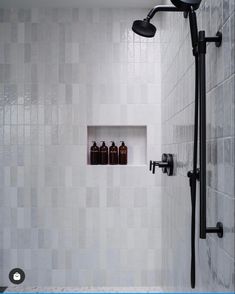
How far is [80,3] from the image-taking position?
8.61 ft

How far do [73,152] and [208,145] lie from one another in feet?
5.09

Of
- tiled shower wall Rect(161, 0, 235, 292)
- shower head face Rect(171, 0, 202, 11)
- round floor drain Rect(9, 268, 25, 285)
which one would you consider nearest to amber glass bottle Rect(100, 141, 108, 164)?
tiled shower wall Rect(161, 0, 235, 292)

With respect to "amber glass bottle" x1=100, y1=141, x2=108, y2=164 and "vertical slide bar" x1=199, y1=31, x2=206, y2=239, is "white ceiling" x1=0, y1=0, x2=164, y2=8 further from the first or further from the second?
"vertical slide bar" x1=199, y1=31, x2=206, y2=239

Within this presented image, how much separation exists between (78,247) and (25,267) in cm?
46

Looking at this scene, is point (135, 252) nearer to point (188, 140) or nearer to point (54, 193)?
point (54, 193)

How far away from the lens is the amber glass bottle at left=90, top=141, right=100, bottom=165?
8.93 feet

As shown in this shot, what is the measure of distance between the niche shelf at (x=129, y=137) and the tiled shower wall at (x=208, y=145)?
361 millimetres

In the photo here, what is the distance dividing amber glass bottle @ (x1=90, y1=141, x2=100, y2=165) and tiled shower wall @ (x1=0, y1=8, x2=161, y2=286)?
0.22 feet

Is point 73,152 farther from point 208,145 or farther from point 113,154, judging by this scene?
point 208,145

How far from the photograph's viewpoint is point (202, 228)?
1.11m

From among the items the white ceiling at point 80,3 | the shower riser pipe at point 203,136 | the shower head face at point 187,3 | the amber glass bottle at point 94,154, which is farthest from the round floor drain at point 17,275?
the shower head face at point 187,3

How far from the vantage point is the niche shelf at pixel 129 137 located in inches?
110

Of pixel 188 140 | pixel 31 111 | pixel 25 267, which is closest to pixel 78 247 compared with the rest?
pixel 25 267

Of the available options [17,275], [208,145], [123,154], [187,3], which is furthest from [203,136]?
[17,275]
